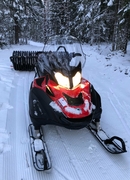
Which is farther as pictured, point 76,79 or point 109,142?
point 76,79

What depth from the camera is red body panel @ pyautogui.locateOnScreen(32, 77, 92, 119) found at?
2.55 metres

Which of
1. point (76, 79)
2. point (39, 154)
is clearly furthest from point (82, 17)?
point (39, 154)

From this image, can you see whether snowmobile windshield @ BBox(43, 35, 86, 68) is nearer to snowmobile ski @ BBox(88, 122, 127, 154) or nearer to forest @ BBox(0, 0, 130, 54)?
snowmobile ski @ BBox(88, 122, 127, 154)

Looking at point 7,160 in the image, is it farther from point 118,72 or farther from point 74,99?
point 118,72

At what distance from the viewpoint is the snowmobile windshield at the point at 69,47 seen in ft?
11.7

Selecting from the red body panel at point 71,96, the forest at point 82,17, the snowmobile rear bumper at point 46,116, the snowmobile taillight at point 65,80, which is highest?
the forest at point 82,17

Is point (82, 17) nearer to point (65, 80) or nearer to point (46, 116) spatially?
point (65, 80)

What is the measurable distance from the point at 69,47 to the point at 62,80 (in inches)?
55.2

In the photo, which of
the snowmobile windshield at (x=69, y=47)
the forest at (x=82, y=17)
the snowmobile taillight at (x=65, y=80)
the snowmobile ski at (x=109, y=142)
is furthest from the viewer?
the forest at (x=82, y=17)

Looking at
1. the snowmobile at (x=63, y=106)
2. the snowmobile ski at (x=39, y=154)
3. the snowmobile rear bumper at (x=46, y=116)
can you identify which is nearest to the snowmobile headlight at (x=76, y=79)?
the snowmobile at (x=63, y=106)

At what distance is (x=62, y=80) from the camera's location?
9.73 feet

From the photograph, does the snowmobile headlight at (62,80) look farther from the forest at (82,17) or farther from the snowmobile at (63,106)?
the forest at (82,17)

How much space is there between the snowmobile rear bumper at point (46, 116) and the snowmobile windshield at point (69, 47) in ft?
3.09

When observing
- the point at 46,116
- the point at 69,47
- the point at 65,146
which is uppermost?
the point at 69,47
